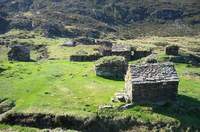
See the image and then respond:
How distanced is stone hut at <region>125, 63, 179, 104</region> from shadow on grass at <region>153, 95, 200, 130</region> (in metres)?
0.84

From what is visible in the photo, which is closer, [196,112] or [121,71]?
[196,112]

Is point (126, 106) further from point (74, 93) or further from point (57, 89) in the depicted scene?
point (57, 89)

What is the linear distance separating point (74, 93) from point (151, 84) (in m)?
8.72

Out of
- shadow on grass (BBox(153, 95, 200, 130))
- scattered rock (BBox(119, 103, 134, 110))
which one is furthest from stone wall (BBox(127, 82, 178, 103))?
shadow on grass (BBox(153, 95, 200, 130))

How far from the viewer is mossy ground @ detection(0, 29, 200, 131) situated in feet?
129

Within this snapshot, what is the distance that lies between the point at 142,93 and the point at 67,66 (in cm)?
2121

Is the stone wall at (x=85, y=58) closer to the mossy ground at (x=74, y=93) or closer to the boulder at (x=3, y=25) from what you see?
the mossy ground at (x=74, y=93)

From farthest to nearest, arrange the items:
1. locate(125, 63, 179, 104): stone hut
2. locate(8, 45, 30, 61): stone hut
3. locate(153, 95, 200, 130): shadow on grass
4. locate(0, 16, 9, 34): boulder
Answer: locate(0, 16, 9, 34): boulder
locate(8, 45, 30, 61): stone hut
locate(125, 63, 179, 104): stone hut
locate(153, 95, 200, 130): shadow on grass

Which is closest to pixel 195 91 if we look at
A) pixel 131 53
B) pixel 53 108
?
pixel 53 108

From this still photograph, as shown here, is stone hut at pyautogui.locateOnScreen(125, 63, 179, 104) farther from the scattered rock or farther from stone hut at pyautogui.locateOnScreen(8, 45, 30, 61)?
stone hut at pyautogui.locateOnScreen(8, 45, 30, 61)

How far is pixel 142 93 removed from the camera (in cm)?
4038

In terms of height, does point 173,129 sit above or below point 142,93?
below

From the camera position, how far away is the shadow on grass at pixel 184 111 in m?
38.7

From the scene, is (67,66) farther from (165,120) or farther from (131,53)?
(165,120)
